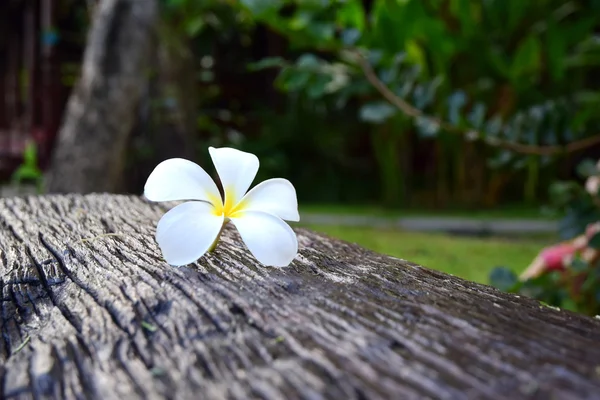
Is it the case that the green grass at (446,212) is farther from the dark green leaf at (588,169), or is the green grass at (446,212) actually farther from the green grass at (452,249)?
the dark green leaf at (588,169)

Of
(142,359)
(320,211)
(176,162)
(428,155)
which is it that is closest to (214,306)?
(142,359)

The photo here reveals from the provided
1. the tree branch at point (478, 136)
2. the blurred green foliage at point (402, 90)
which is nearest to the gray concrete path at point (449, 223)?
the blurred green foliage at point (402, 90)

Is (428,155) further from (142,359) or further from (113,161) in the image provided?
(142,359)

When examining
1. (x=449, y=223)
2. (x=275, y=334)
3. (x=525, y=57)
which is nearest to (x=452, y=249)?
(x=449, y=223)

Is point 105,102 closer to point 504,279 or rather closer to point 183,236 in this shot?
point 504,279

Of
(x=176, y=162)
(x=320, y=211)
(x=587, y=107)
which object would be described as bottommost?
(x=320, y=211)

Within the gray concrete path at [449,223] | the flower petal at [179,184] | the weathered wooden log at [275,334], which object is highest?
the flower petal at [179,184]
